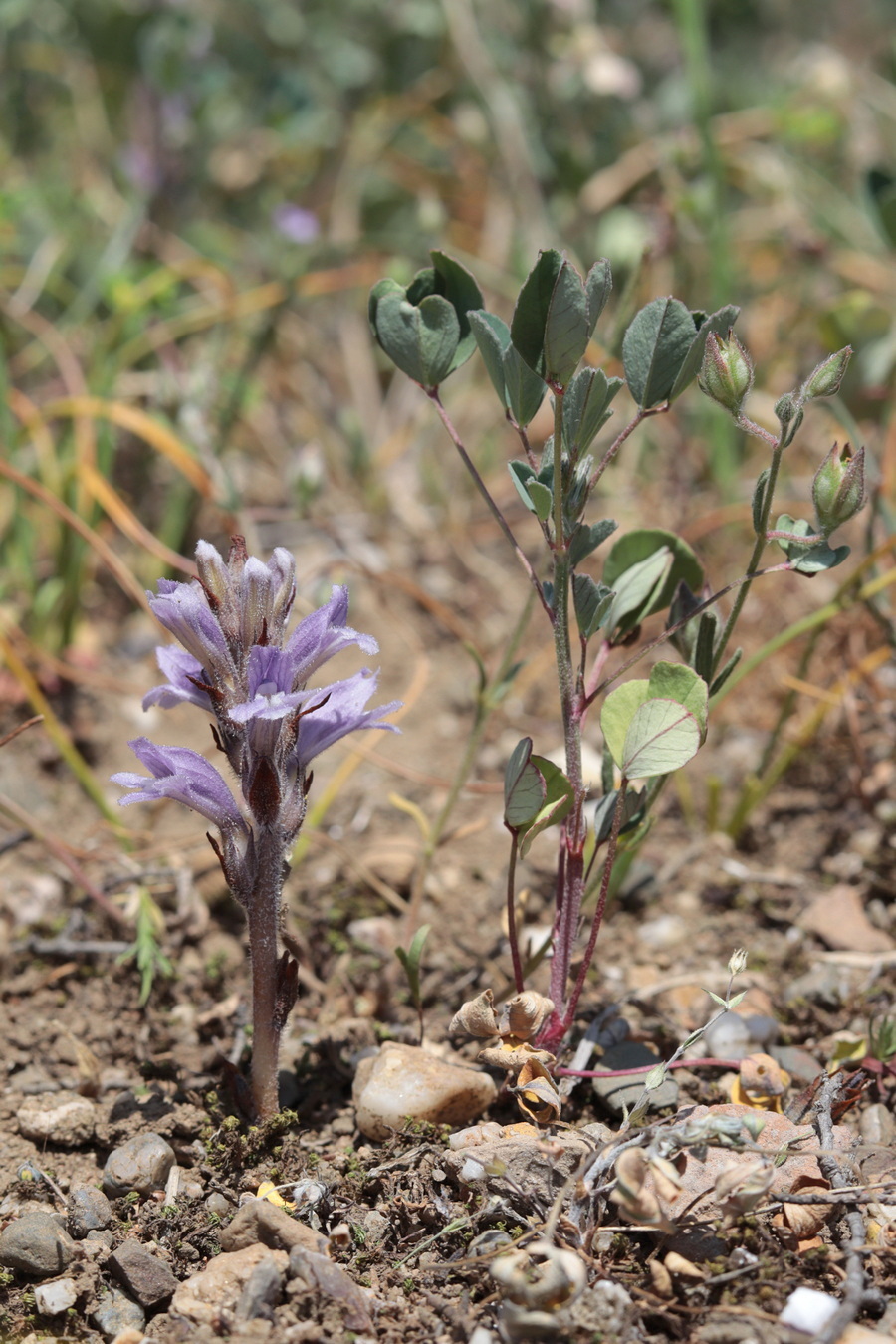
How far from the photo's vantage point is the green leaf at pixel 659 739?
1.44 m

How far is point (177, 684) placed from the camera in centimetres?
145

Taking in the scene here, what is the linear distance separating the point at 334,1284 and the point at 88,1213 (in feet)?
1.24

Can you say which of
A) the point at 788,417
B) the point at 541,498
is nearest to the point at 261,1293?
the point at 541,498

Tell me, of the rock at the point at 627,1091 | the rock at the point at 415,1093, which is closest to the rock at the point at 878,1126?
the rock at the point at 627,1091

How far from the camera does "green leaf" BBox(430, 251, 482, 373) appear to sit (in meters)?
1.61

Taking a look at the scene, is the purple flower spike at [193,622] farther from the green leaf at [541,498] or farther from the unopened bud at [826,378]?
the unopened bud at [826,378]

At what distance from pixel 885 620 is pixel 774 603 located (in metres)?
0.75

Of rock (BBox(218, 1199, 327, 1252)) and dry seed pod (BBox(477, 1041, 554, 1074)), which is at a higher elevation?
dry seed pod (BBox(477, 1041, 554, 1074))

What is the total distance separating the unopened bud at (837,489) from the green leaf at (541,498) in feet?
1.12

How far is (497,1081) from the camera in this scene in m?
1.72

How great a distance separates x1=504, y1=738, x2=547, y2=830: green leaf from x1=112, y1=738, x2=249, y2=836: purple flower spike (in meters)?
0.34

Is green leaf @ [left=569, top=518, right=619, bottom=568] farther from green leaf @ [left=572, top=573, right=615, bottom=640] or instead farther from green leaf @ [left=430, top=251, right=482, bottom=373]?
green leaf @ [left=430, top=251, right=482, bottom=373]

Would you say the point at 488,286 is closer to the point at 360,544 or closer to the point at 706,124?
the point at 706,124

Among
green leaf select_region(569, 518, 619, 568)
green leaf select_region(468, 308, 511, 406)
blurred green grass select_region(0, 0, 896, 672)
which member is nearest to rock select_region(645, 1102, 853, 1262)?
green leaf select_region(569, 518, 619, 568)
